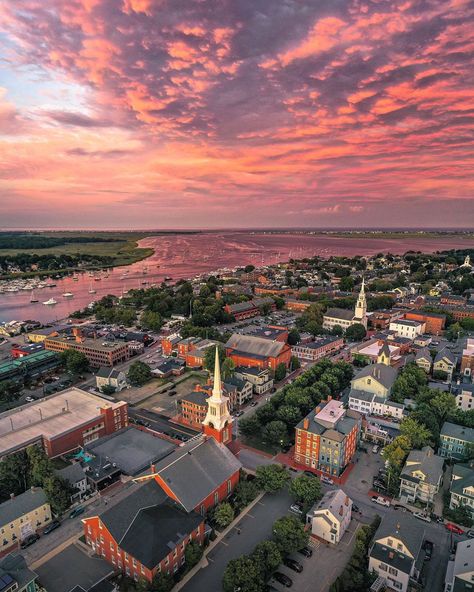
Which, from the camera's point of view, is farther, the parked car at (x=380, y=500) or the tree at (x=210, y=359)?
the tree at (x=210, y=359)

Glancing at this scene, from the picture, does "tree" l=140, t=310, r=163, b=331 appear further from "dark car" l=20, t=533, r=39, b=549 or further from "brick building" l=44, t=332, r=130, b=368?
"dark car" l=20, t=533, r=39, b=549

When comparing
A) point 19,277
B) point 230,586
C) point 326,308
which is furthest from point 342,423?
point 19,277

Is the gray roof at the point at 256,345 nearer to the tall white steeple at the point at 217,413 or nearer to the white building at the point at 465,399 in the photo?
the white building at the point at 465,399

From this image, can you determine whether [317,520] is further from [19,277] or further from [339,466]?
[19,277]

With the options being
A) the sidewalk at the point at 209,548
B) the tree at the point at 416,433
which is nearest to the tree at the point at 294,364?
the tree at the point at 416,433

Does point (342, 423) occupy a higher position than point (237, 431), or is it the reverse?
point (342, 423)

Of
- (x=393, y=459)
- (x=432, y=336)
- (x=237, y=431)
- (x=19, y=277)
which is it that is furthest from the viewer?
(x=19, y=277)

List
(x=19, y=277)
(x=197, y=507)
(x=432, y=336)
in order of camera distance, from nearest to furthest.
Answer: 1. (x=197, y=507)
2. (x=432, y=336)
3. (x=19, y=277)
